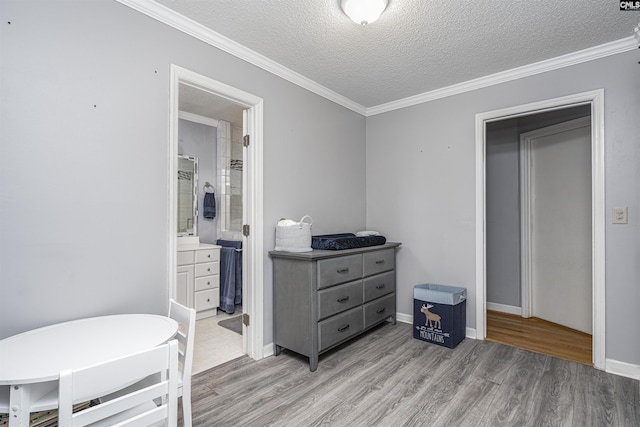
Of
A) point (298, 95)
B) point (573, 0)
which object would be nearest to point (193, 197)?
point (298, 95)

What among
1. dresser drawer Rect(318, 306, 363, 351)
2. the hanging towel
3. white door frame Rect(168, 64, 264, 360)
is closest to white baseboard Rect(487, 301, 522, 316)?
dresser drawer Rect(318, 306, 363, 351)

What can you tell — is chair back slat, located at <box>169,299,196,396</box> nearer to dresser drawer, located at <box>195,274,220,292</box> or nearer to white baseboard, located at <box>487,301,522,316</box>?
dresser drawer, located at <box>195,274,220,292</box>

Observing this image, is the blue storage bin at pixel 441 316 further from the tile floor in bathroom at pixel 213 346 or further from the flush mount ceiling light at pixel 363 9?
the flush mount ceiling light at pixel 363 9

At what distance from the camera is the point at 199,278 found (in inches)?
144

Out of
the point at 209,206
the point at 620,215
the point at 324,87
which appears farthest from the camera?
the point at 209,206

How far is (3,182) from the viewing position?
1.51 m

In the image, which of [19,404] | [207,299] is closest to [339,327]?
[207,299]

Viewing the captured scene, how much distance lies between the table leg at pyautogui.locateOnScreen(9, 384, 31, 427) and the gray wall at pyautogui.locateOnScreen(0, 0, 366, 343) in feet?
2.06

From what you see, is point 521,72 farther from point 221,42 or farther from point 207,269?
point 207,269

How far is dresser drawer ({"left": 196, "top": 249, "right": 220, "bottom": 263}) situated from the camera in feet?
12.1

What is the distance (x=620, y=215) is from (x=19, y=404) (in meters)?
3.59

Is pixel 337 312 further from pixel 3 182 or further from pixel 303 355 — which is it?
pixel 3 182

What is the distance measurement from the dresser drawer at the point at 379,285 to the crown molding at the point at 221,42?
1.95 meters

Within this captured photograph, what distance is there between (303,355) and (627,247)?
2.62m
